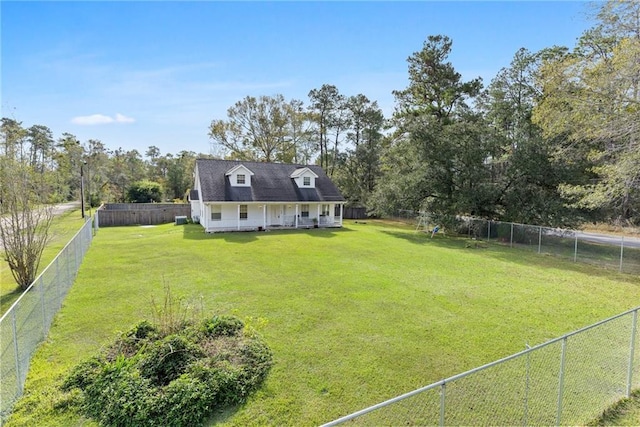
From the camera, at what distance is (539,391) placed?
5.15 meters

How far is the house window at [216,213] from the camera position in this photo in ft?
74.1

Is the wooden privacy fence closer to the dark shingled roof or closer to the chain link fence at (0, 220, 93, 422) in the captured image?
the dark shingled roof

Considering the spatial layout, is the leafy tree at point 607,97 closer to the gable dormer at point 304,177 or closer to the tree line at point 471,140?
the tree line at point 471,140

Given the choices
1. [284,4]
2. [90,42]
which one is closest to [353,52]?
[284,4]

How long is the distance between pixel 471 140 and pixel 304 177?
12855 mm

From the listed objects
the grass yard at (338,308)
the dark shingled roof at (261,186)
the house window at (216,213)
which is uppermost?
the dark shingled roof at (261,186)

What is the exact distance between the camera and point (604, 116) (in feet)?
43.0

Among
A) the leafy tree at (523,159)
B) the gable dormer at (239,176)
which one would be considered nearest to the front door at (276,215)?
the gable dormer at (239,176)

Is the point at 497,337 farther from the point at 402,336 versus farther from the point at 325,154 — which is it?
the point at 325,154

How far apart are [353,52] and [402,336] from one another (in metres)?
12.2

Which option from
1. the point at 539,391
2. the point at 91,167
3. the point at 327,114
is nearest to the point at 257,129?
the point at 327,114

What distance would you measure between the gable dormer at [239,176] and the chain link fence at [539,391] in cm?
2114

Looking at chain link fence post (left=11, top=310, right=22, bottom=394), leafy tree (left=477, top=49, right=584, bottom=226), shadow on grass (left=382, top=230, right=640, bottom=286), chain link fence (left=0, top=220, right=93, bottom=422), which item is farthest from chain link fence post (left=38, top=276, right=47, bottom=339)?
leafy tree (left=477, top=49, right=584, bottom=226)

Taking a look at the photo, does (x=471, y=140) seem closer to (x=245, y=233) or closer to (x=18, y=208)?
(x=245, y=233)
